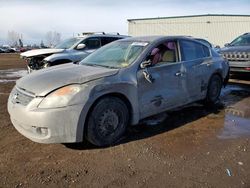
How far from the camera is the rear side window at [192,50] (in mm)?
6004

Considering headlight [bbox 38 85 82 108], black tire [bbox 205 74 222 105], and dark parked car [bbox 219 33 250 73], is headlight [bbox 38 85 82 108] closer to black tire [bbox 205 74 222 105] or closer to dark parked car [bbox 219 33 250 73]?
black tire [bbox 205 74 222 105]

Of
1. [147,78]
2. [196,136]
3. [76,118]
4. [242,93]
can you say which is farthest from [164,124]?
[242,93]

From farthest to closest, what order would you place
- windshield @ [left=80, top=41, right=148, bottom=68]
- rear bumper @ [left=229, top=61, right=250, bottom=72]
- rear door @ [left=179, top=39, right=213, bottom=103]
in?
rear bumper @ [left=229, top=61, right=250, bottom=72]
rear door @ [left=179, top=39, right=213, bottom=103]
windshield @ [left=80, top=41, right=148, bottom=68]

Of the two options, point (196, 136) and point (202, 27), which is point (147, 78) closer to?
point (196, 136)

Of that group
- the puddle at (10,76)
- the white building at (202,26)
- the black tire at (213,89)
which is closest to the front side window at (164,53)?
the black tire at (213,89)

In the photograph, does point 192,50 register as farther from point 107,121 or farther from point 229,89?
point 229,89

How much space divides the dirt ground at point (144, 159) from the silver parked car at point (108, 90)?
11.6 inches

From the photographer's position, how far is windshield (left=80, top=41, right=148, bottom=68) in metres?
5.13

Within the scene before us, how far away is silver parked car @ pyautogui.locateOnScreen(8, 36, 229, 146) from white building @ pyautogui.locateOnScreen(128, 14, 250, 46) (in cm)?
3175

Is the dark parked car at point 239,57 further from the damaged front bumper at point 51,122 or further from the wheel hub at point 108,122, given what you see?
the damaged front bumper at point 51,122

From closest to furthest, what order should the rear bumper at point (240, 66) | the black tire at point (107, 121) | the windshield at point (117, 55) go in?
the black tire at point (107, 121), the windshield at point (117, 55), the rear bumper at point (240, 66)

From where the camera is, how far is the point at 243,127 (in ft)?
18.4

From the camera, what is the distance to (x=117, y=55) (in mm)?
5430

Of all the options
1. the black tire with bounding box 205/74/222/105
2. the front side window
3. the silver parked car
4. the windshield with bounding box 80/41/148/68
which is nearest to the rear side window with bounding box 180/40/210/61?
the silver parked car
